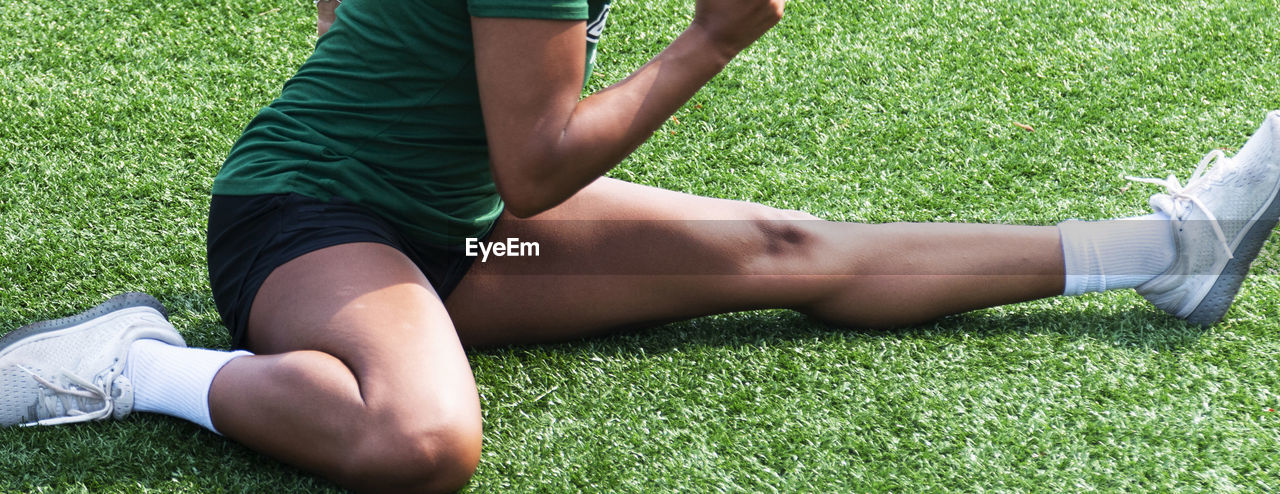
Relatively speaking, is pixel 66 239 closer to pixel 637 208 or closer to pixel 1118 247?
pixel 637 208

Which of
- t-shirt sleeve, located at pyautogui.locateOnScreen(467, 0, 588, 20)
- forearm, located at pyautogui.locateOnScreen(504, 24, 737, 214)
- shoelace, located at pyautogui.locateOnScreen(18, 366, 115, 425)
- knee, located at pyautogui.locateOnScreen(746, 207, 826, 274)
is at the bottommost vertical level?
shoelace, located at pyautogui.locateOnScreen(18, 366, 115, 425)

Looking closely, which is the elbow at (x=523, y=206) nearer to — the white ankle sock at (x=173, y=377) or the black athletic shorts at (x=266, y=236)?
the black athletic shorts at (x=266, y=236)

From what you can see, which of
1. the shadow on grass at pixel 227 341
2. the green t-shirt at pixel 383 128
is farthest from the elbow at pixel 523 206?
the shadow on grass at pixel 227 341

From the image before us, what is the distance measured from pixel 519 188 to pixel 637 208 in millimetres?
446

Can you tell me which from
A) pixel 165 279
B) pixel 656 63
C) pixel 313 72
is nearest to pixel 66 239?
pixel 165 279

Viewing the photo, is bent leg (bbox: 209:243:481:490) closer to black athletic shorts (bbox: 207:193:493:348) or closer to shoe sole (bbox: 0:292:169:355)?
black athletic shorts (bbox: 207:193:493:348)

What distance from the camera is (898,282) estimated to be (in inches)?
77.6

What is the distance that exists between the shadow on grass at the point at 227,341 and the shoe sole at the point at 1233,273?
0.17 feet

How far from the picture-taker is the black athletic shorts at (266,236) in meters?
1.68

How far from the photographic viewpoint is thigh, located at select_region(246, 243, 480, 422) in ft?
5.16

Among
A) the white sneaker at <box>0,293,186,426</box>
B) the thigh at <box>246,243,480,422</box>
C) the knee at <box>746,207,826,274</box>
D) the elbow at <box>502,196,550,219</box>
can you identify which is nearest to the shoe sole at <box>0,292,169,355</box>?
the white sneaker at <box>0,293,186,426</box>

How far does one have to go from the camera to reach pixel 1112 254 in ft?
6.64

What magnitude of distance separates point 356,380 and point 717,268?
64cm

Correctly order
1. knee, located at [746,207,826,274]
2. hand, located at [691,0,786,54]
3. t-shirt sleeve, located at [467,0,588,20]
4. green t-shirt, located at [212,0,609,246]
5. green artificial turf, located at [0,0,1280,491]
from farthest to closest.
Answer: knee, located at [746,207,826,274] → green artificial turf, located at [0,0,1280,491] → green t-shirt, located at [212,0,609,246] → hand, located at [691,0,786,54] → t-shirt sleeve, located at [467,0,588,20]
